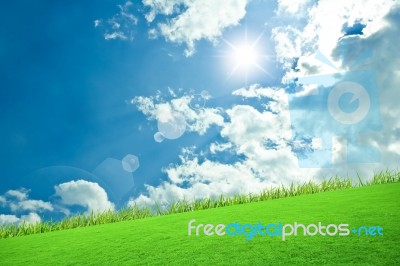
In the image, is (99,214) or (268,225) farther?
(99,214)

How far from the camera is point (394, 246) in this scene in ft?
13.0

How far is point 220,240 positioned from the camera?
16.0 feet

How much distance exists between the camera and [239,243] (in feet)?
15.2

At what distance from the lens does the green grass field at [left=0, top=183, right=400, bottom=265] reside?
13.1 ft

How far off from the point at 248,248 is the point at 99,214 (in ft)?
21.3

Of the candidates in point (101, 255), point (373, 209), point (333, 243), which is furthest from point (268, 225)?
point (101, 255)

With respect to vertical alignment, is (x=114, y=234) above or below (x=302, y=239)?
above

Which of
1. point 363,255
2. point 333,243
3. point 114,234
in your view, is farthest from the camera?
point 114,234

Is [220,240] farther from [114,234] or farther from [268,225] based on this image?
[114,234]

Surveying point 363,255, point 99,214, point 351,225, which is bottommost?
point 363,255

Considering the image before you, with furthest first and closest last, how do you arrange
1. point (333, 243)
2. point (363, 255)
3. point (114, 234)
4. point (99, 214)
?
point (99, 214)
point (114, 234)
point (333, 243)
point (363, 255)

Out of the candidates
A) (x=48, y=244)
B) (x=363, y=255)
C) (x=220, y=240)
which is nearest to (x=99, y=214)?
(x=48, y=244)

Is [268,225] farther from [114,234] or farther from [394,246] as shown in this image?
[114,234]

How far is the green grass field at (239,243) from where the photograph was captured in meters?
3.99
